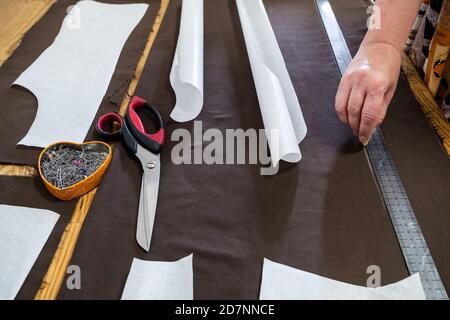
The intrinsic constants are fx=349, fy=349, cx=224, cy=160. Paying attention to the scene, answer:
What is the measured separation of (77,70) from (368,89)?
28.2 inches

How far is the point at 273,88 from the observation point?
774 millimetres

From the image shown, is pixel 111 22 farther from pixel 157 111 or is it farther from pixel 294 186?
pixel 294 186

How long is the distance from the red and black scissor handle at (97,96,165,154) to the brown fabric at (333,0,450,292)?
48 centimetres

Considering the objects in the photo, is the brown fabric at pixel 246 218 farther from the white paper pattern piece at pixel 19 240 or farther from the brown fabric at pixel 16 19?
the brown fabric at pixel 16 19

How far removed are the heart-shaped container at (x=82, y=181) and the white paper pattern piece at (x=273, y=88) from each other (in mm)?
328

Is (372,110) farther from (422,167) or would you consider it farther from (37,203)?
(37,203)

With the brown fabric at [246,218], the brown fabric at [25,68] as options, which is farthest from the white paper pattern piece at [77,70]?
the brown fabric at [246,218]

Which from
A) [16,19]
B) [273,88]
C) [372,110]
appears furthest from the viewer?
[16,19]

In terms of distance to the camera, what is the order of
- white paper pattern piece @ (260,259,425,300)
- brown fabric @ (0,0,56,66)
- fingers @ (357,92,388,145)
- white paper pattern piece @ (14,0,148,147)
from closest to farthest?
white paper pattern piece @ (260,259,425,300) → fingers @ (357,92,388,145) → white paper pattern piece @ (14,0,148,147) → brown fabric @ (0,0,56,66)

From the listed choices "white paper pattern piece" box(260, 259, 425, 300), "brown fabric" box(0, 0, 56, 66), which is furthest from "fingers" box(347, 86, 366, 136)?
"brown fabric" box(0, 0, 56, 66)

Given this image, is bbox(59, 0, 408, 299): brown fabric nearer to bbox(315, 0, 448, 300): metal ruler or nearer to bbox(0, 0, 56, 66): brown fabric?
bbox(315, 0, 448, 300): metal ruler

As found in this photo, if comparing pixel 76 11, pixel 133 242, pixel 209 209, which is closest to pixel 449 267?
pixel 209 209

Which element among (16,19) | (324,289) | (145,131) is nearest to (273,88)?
(145,131)

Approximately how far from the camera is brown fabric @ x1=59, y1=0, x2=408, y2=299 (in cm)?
55
